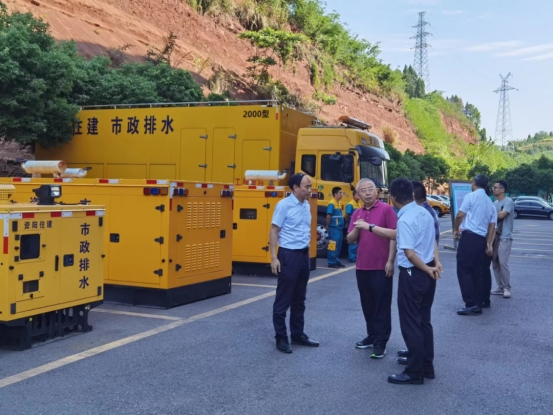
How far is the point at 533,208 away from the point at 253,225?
34.5m

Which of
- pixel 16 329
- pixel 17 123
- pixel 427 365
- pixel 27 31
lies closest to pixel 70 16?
pixel 27 31

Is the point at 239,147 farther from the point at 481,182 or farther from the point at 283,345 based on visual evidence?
the point at 283,345

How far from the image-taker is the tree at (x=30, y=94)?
54.3 feet

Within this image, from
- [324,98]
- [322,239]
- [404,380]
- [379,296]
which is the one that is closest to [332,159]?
[322,239]

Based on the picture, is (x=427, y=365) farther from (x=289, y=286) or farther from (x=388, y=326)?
(x=289, y=286)

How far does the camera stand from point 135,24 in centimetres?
3866

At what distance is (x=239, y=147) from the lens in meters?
14.5

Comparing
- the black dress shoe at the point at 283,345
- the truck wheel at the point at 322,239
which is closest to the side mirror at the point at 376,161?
the truck wheel at the point at 322,239

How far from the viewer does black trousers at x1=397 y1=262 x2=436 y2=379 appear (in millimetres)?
5559

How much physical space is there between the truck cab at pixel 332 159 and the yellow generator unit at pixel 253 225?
279 cm

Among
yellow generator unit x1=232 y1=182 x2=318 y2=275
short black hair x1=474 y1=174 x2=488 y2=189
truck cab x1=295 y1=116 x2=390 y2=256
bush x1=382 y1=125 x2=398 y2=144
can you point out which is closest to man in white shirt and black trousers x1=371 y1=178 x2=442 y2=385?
short black hair x1=474 y1=174 x2=488 y2=189

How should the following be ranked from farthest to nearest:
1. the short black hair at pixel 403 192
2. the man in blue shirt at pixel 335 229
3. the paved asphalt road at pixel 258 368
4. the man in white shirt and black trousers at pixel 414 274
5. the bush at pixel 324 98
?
the bush at pixel 324 98, the man in blue shirt at pixel 335 229, the short black hair at pixel 403 192, the man in white shirt and black trousers at pixel 414 274, the paved asphalt road at pixel 258 368

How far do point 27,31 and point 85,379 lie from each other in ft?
50.2

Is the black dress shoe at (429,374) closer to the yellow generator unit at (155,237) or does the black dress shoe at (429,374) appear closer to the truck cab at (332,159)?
the yellow generator unit at (155,237)
